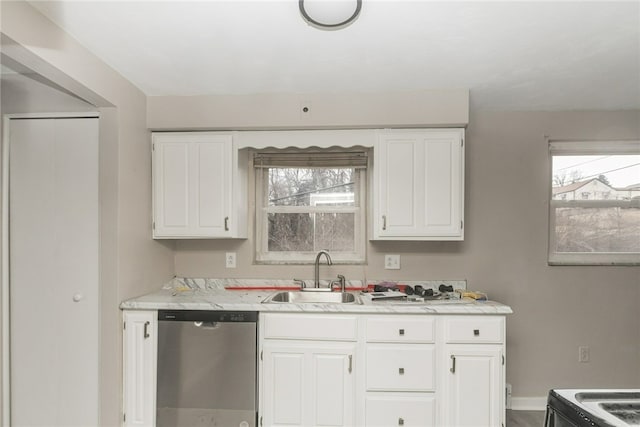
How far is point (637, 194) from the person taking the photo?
2.85m

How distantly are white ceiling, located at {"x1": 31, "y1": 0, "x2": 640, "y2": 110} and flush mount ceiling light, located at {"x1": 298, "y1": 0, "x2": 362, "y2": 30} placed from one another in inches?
2.7

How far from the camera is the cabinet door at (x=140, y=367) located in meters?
2.21

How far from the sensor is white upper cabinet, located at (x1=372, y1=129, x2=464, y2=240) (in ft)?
8.07

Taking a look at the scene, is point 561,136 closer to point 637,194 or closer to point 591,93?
point 591,93

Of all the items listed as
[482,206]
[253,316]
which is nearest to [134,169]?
[253,316]

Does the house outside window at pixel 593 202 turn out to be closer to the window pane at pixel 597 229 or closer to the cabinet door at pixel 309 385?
the window pane at pixel 597 229

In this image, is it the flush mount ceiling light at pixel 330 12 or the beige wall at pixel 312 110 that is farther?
the beige wall at pixel 312 110

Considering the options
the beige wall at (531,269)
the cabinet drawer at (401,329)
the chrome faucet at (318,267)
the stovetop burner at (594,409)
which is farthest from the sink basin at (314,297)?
the stovetop burner at (594,409)

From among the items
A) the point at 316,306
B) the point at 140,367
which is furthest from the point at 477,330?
the point at 140,367

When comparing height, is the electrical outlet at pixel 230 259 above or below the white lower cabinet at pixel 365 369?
above

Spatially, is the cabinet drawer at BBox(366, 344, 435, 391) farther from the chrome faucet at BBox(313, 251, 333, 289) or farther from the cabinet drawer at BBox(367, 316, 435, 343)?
the chrome faucet at BBox(313, 251, 333, 289)

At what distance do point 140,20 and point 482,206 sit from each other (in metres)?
2.62

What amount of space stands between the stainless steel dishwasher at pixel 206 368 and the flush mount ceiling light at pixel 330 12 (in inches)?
66.5

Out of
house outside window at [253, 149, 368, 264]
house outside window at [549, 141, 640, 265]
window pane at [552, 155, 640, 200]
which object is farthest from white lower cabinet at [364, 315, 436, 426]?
window pane at [552, 155, 640, 200]
